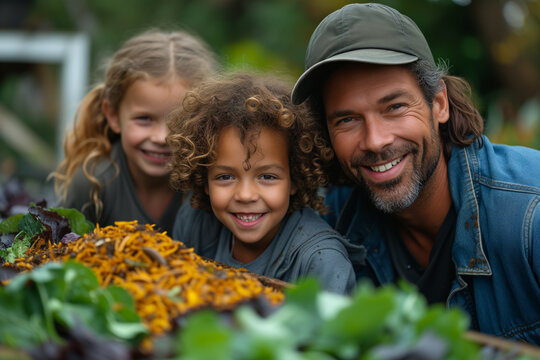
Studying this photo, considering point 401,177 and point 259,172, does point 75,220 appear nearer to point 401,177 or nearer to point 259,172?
point 259,172

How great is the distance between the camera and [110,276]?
170 cm

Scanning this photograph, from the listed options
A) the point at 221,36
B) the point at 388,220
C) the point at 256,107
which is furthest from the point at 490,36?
the point at 256,107

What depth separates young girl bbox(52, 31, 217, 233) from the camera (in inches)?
129

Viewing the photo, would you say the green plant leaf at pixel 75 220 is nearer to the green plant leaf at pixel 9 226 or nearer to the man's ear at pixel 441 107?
→ the green plant leaf at pixel 9 226

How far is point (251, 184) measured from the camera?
2477 millimetres

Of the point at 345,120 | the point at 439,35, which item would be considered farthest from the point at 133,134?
the point at 439,35

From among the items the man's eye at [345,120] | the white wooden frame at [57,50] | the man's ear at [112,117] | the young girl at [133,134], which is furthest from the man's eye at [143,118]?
the white wooden frame at [57,50]

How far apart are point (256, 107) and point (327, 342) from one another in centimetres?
141

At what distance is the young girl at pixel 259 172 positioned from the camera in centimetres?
245

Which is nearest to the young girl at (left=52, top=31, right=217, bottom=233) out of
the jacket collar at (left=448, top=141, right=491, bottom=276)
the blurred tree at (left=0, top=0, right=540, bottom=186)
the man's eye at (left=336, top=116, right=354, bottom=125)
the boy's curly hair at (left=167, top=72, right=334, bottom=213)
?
the boy's curly hair at (left=167, top=72, right=334, bottom=213)

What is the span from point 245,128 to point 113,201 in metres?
1.33

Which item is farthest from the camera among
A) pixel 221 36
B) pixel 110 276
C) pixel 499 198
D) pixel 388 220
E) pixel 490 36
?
pixel 221 36

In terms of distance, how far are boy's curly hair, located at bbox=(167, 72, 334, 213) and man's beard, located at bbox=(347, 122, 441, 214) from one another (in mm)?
224

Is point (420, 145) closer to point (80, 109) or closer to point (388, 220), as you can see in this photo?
point (388, 220)
